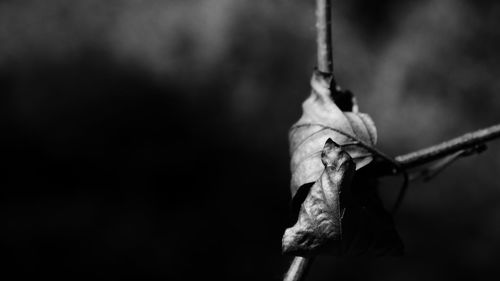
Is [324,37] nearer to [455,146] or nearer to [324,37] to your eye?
[324,37]

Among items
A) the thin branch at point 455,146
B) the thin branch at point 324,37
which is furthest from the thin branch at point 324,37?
the thin branch at point 455,146

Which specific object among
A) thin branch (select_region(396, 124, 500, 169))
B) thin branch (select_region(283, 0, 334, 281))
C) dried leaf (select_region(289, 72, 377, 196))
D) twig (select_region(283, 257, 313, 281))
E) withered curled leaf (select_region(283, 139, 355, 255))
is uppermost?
thin branch (select_region(283, 0, 334, 281))

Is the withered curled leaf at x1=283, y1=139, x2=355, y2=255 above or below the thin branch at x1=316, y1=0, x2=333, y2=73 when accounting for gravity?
below

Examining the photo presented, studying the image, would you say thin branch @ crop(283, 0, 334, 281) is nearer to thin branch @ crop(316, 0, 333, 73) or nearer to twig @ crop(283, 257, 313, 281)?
thin branch @ crop(316, 0, 333, 73)

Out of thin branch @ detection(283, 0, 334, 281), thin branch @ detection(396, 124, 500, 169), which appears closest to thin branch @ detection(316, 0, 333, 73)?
thin branch @ detection(283, 0, 334, 281)

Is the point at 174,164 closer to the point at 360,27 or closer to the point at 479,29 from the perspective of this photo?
the point at 360,27

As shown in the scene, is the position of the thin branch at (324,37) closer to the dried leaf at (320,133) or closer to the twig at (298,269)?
the dried leaf at (320,133)

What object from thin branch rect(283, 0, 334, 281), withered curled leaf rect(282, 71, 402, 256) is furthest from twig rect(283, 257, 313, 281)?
thin branch rect(283, 0, 334, 281)

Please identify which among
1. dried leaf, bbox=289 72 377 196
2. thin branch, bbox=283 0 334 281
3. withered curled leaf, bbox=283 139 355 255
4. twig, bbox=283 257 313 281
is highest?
thin branch, bbox=283 0 334 281
